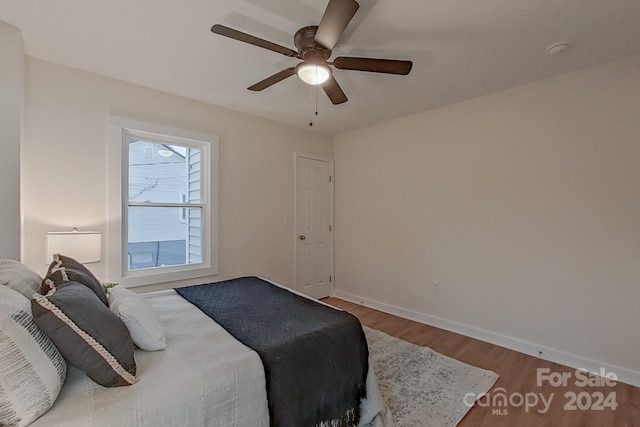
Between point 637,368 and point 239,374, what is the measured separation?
9.88 ft

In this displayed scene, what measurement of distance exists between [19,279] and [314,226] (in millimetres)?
3243

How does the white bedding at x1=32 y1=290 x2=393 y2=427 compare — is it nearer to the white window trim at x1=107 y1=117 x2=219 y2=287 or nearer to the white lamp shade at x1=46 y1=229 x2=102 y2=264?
the white lamp shade at x1=46 y1=229 x2=102 y2=264

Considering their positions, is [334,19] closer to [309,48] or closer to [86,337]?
[309,48]

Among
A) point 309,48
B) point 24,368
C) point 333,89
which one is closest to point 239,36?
point 309,48

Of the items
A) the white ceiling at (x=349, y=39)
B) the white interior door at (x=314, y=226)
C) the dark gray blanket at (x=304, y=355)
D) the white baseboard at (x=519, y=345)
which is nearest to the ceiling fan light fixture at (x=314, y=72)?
the white ceiling at (x=349, y=39)

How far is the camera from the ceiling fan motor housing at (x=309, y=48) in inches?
71.7

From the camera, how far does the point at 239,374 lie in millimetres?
1293

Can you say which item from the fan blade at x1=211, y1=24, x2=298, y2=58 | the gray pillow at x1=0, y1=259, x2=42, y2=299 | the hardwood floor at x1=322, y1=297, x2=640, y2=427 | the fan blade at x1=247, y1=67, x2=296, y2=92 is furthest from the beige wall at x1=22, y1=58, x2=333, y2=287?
the hardwood floor at x1=322, y1=297, x2=640, y2=427

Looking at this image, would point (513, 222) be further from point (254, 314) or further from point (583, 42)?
point (254, 314)

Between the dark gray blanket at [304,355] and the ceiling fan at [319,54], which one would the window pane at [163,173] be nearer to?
the dark gray blanket at [304,355]

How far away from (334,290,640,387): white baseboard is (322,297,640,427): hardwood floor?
64mm

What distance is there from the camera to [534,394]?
2.18m

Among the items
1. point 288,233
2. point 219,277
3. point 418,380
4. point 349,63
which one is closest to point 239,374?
point 418,380

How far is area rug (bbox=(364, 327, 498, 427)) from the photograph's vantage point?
192 cm
